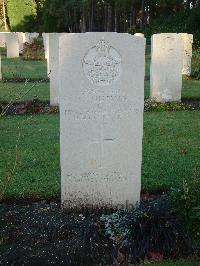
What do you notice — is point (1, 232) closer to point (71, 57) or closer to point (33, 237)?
point (33, 237)

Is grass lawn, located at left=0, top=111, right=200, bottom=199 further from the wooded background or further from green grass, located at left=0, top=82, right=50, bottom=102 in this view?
the wooded background

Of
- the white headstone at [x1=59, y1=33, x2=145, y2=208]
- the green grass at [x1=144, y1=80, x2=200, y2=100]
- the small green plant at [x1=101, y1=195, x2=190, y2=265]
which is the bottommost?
the small green plant at [x1=101, y1=195, x2=190, y2=265]

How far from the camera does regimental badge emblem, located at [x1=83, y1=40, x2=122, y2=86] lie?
4.82 m

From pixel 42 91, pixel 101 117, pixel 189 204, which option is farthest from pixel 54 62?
pixel 189 204

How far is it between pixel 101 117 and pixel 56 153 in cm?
260

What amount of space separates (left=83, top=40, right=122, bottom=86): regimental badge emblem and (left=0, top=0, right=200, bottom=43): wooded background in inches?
1472

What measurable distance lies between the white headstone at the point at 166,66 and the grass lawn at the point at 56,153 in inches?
63.4

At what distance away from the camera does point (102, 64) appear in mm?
4879

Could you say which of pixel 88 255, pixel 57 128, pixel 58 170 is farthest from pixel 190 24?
pixel 88 255

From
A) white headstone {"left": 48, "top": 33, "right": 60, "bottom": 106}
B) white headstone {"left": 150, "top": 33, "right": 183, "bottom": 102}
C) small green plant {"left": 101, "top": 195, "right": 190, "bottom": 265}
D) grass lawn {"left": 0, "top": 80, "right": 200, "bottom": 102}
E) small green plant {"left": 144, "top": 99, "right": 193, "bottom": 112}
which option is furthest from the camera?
grass lawn {"left": 0, "top": 80, "right": 200, "bottom": 102}

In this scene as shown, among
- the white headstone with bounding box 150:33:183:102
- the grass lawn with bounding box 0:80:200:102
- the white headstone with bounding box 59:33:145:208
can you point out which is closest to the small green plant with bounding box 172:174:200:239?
the white headstone with bounding box 59:33:145:208

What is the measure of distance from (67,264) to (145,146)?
385cm

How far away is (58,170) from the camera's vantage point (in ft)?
21.5

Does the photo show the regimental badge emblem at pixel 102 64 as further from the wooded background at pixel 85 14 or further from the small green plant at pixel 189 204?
the wooded background at pixel 85 14
